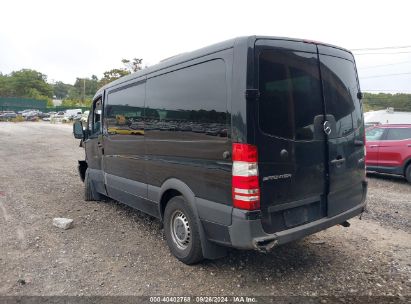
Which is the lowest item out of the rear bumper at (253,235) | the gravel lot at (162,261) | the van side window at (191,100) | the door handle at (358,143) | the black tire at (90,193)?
the gravel lot at (162,261)

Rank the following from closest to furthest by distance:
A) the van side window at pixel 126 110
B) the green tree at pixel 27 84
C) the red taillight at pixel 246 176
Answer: the red taillight at pixel 246 176 → the van side window at pixel 126 110 → the green tree at pixel 27 84

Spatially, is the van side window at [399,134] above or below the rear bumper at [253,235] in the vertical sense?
above

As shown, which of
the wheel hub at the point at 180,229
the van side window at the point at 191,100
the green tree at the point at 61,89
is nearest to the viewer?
the van side window at the point at 191,100

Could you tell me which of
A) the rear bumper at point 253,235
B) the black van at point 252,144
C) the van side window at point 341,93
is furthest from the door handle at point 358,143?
the rear bumper at point 253,235

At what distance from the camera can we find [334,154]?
3.46 meters

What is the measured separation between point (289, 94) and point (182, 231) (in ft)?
6.48

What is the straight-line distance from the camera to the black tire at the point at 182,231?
11.5 feet

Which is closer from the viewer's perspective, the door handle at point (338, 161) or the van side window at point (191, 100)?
the van side window at point (191, 100)

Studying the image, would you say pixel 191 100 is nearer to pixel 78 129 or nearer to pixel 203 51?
pixel 203 51

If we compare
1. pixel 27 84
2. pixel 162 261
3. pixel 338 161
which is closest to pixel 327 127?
pixel 338 161

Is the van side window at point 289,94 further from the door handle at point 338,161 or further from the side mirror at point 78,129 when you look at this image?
the side mirror at point 78,129

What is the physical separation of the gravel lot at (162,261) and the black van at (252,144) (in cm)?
38

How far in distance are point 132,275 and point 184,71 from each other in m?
2.34

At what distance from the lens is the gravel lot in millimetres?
3293
